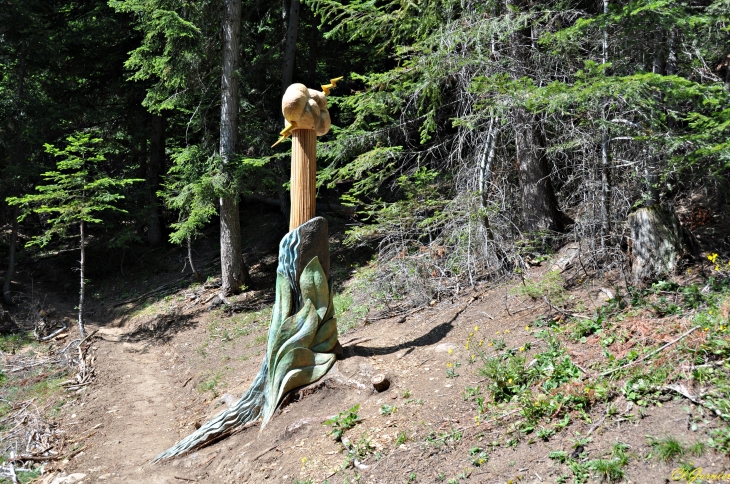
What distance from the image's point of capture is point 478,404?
19.3 ft

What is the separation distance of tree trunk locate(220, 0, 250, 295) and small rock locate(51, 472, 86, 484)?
7.07 metres

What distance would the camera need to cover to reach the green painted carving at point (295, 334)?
7.29m

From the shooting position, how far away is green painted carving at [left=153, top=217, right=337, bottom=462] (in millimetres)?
7285

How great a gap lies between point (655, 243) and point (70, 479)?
7714 mm

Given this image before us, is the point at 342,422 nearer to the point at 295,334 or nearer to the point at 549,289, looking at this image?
the point at 295,334

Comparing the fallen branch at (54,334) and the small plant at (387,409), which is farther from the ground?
the small plant at (387,409)

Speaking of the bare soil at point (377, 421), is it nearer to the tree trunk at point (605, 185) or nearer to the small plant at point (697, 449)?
the small plant at point (697, 449)

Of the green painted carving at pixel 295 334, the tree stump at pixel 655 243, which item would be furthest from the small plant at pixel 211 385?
the tree stump at pixel 655 243

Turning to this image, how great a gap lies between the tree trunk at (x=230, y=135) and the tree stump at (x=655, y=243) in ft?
29.6

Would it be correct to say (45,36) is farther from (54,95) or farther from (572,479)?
(572,479)

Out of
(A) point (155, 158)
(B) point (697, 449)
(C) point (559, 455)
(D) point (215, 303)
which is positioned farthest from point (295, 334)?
(A) point (155, 158)

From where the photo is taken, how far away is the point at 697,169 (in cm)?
704

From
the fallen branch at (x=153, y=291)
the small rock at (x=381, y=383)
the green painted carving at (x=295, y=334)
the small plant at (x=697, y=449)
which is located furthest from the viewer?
the fallen branch at (x=153, y=291)

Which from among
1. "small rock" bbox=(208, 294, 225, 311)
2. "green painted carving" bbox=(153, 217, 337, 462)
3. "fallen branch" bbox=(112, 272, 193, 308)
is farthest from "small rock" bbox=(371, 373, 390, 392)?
"fallen branch" bbox=(112, 272, 193, 308)
